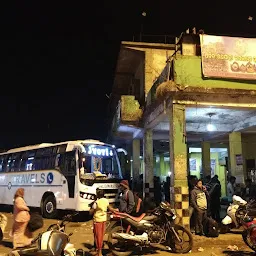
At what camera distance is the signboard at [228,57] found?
10.0m

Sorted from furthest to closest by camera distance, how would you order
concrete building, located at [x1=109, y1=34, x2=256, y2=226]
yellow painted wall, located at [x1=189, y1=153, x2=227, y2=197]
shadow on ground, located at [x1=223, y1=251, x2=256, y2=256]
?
yellow painted wall, located at [x1=189, y1=153, x2=227, y2=197] < concrete building, located at [x1=109, y1=34, x2=256, y2=226] < shadow on ground, located at [x1=223, y1=251, x2=256, y2=256]

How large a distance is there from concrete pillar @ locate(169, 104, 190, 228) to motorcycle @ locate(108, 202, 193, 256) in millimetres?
1465

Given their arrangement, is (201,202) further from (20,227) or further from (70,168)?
Result: (70,168)

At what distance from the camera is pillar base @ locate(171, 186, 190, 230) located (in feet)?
30.0

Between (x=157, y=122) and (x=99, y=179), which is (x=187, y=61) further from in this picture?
(x=99, y=179)

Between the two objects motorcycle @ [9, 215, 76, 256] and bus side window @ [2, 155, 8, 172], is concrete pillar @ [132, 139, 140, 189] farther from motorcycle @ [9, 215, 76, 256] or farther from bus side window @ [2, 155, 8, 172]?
motorcycle @ [9, 215, 76, 256]

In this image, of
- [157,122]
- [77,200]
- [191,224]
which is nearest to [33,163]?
[77,200]

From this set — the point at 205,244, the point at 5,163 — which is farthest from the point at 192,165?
the point at 205,244

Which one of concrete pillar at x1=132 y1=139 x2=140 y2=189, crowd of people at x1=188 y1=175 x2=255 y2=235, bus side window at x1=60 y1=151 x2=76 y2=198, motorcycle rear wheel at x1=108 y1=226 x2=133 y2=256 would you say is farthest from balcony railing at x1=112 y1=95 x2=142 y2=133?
motorcycle rear wheel at x1=108 y1=226 x2=133 y2=256

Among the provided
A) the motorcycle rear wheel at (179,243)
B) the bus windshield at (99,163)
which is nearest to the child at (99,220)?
the motorcycle rear wheel at (179,243)

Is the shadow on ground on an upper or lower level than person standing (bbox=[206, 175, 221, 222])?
lower

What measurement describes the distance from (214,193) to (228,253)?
11.6ft

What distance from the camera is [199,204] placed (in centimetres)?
930

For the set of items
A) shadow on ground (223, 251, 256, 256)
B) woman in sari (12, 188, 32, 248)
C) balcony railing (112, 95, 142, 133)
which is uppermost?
balcony railing (112, 95, 142, 133)
